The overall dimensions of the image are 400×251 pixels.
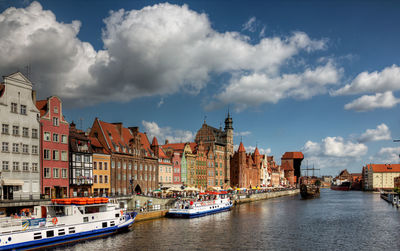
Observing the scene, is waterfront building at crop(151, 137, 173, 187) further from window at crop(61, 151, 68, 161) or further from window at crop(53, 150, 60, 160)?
window at crop(53, 150, 60, 160)

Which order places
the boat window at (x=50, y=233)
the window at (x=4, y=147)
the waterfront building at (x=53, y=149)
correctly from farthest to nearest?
1. the waterfront building at (x=53, y=149)
2. the window at (x=4, y=147)
3. the boat window at (x=50, y=233)

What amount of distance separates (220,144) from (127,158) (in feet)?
227

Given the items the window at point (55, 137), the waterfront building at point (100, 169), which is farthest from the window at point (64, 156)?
the waterfront building at point (100, 169)

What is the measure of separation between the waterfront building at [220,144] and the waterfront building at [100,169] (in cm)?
6540

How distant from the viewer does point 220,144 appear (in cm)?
15738

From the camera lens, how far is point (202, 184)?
139 meters

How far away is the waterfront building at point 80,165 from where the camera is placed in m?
75.6

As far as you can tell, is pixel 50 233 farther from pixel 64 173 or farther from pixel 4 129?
pixel 64 173

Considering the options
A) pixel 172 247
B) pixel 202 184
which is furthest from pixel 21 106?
pixel 202 184

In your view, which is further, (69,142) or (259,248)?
(69,142)

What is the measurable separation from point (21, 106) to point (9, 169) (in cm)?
1002

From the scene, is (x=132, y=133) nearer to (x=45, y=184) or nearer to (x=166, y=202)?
(x=166, y=202)

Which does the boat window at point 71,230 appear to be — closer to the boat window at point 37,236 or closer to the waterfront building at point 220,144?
the boat window at point 37,236

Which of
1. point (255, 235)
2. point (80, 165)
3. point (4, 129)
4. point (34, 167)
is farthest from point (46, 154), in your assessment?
point (255, 235)
